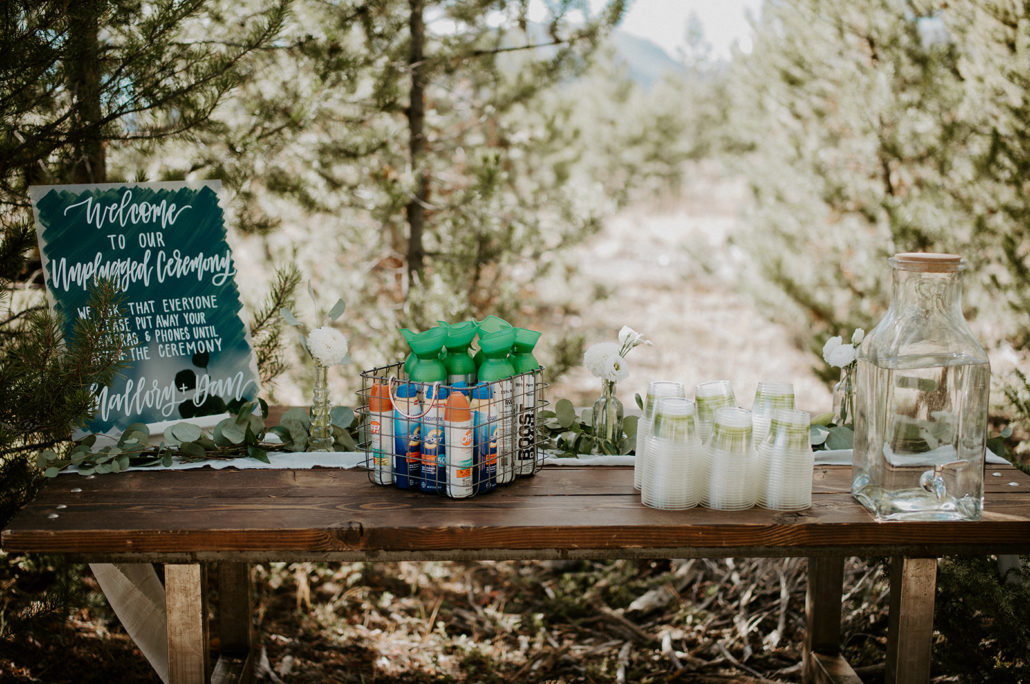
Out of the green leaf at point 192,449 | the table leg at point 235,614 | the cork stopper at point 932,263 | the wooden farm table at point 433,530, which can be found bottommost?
the table leg at point 235,614

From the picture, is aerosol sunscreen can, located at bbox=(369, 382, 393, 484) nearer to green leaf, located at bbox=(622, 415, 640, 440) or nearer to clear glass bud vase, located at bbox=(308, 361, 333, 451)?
clear glass bud vase, located at bbox=(308, 361, 333, 451)

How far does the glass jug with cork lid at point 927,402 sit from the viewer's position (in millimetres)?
1606

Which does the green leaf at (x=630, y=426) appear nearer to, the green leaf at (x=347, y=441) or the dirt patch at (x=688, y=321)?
the green leaf at (x=347, y=441)

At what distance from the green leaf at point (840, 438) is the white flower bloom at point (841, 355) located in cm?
18

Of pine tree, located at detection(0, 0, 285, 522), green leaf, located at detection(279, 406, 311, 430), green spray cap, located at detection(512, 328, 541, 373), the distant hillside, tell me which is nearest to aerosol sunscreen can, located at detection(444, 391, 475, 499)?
green spray cap, located at detection(512, 328, 541, 373)

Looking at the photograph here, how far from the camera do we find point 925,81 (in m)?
4.98

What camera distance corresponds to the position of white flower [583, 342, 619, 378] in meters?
1.87

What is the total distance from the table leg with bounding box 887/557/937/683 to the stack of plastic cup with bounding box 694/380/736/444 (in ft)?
1.59

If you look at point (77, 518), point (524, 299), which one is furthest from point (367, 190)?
point (77, 518)

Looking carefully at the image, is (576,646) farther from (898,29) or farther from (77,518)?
(898,29)

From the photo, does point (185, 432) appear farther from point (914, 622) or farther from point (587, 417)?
point (914, 622)

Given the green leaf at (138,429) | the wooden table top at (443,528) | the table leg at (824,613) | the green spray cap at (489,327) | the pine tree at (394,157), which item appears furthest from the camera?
the pine tree at (394,157)

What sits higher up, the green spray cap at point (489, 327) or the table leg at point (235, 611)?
the green spray cap at point (489, 327)

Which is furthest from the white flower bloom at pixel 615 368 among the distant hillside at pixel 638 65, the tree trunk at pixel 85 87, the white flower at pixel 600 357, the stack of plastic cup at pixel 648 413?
the distant hillside at pixel 638 65
